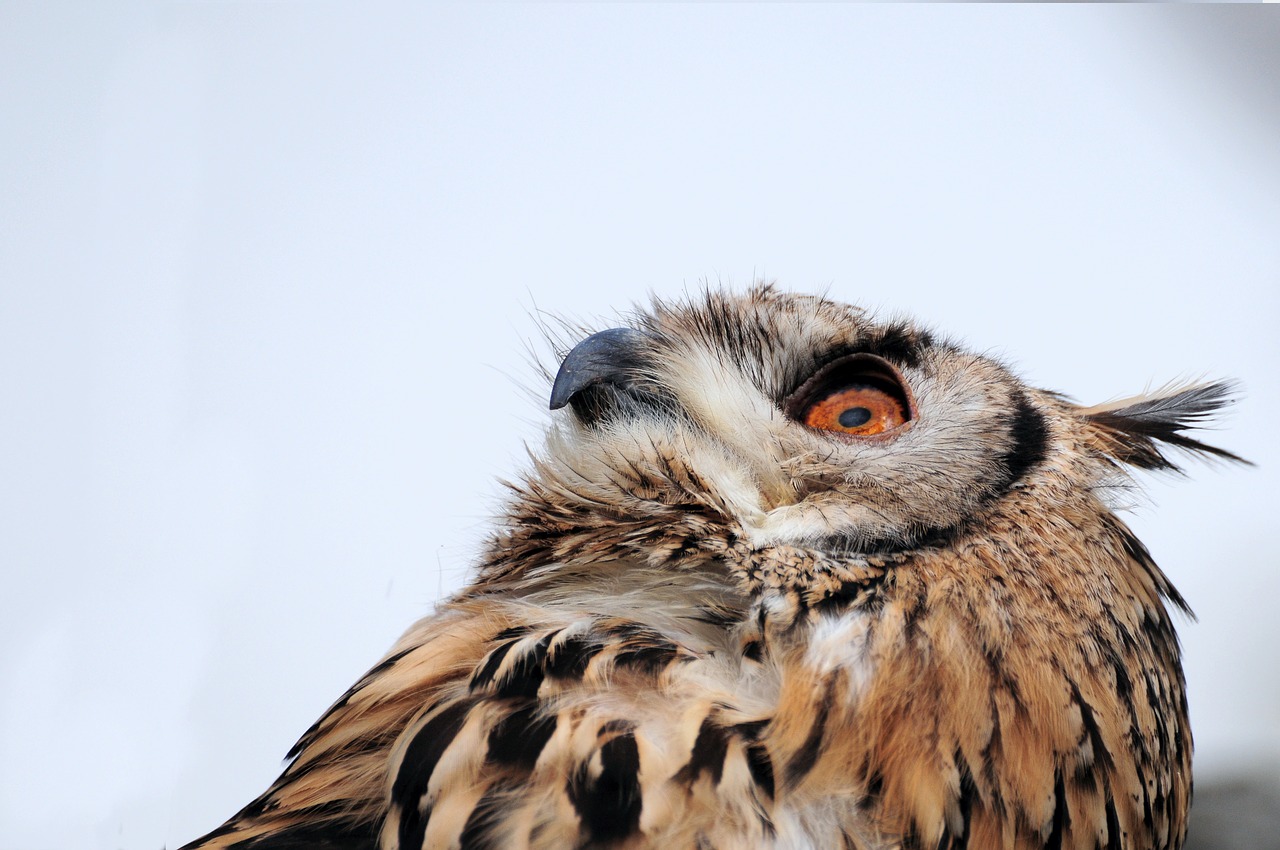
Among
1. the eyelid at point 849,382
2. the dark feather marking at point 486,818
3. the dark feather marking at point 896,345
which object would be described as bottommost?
the dark feather marking at point 486,818

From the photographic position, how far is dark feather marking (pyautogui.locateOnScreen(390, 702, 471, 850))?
0.59m

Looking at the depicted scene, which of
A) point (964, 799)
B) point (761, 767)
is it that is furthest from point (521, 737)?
point (964, 799)

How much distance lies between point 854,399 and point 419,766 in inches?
21.0

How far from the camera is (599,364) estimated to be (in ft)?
2.84

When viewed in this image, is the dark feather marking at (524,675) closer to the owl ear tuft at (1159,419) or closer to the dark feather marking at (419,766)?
the dark feather marking at (419,766)

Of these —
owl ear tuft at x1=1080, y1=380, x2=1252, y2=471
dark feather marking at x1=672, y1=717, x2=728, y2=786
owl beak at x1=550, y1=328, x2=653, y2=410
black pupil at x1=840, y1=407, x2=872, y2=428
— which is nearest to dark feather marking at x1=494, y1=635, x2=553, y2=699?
dark feather marking at x1=672, y1=717, x2=728, y2=786

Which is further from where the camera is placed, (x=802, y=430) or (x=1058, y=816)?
(x=802, y=430)

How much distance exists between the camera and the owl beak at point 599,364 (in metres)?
0.85

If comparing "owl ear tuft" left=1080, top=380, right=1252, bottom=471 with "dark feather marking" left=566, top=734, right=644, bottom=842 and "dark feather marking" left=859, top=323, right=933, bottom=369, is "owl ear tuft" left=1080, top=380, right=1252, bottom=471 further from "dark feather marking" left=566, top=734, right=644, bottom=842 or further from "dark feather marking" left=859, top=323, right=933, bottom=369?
"dark feather marking" left=566, top=734, right=644, bottom=842

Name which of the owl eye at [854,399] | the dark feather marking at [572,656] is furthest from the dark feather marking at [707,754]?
the owl eye at [854,399]

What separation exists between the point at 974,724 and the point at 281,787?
0.57 meters

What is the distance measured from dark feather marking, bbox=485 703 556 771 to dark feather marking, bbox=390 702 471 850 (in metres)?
0.03

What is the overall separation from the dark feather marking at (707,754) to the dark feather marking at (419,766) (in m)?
0.17

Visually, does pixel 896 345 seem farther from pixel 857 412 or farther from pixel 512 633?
pixel 512 633
